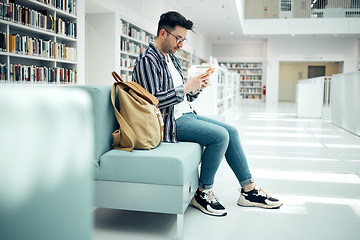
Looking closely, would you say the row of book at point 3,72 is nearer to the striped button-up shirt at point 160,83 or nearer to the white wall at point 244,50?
the striped button-up shirt at point 160,83

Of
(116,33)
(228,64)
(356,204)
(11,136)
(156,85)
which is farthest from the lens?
(228,64)

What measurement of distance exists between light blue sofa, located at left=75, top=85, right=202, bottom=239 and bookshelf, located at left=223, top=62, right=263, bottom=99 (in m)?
15.5

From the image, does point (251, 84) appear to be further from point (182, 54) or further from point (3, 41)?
point (3, 41)

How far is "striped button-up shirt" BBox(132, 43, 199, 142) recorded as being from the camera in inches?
72.6

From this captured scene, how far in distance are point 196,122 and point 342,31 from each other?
13.5 m

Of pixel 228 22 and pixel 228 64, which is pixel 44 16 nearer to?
pixel 228 22

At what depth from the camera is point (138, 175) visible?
5.34 feet

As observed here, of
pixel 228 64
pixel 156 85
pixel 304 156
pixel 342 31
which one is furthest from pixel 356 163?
pixel 228 64

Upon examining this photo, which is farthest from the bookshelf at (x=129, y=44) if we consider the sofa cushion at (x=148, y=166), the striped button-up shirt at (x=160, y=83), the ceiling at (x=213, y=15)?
the sofa cushion at (x=148, y=166)

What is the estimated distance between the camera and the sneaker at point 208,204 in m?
1.94

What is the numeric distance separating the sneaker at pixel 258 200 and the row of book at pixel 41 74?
3198mm

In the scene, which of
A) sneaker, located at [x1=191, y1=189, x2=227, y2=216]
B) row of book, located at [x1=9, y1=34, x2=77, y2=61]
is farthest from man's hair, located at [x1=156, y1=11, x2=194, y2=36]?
row of book, located at [x1=9, y1=34, x2=77, y2=61]

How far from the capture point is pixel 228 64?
17000 mm

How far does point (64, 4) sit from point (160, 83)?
3584 millimetres
